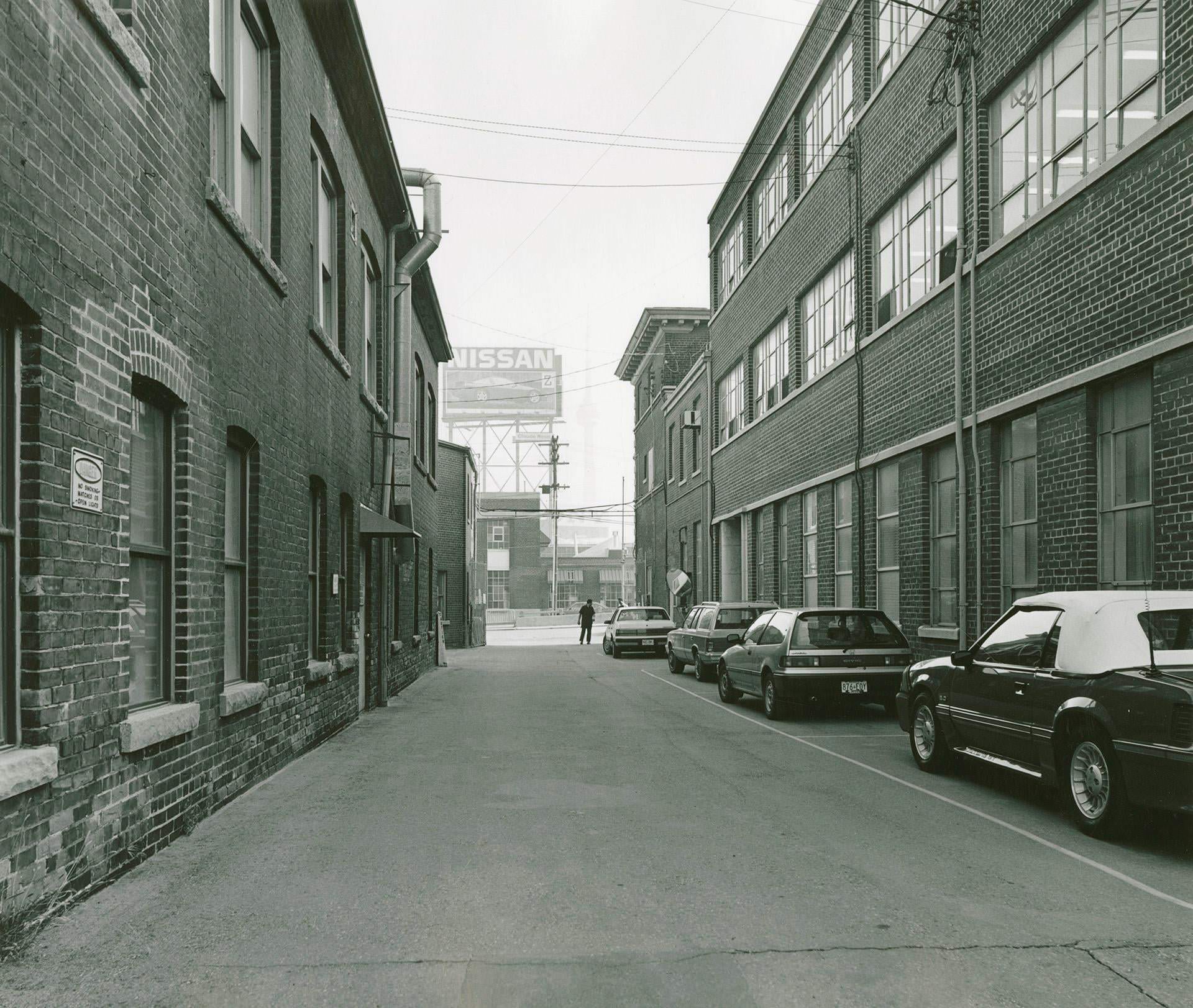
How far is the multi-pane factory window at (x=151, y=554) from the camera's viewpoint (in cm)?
707

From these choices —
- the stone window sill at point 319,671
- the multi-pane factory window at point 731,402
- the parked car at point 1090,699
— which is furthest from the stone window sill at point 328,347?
the multi-pane factory window at point 731,402

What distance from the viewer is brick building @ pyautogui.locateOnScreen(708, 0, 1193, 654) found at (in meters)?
10.2

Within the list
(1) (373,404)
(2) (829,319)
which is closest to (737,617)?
(2) (829,319)

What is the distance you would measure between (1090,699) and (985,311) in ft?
25.0

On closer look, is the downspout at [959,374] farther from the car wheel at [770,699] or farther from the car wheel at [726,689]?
the car wheel at [726,689]

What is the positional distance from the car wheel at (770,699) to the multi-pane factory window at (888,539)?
3077 mm

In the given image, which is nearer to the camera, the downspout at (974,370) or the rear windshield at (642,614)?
the downspout at (974,370)

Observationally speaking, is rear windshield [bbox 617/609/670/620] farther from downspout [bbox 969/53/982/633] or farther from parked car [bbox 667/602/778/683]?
downspout [bbox 969/53/982/633]

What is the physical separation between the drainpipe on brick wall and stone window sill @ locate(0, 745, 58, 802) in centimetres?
1075

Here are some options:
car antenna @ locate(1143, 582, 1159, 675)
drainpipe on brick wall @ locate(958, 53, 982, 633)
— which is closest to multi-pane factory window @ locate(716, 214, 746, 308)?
drainpipe on brick wall @ locate(958, 53, 982, 633)

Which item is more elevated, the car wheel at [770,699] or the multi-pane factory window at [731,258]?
the multi-pane factory window at [731,258]

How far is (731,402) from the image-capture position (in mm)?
29516

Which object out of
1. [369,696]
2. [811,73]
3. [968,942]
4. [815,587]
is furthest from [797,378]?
[968,942]

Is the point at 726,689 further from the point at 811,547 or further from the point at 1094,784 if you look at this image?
the point at 1094,784
